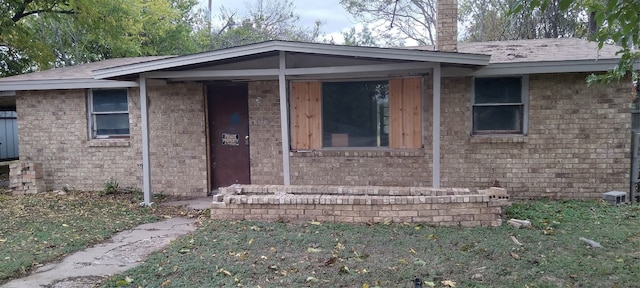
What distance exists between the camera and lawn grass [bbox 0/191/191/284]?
463cm

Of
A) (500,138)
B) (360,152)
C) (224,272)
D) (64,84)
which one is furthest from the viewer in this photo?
(64,84)

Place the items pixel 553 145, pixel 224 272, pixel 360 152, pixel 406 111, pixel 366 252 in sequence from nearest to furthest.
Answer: pixel 224 272, pixel 366 252, pixel 553 145, pixel 406 111, pixel 360 152

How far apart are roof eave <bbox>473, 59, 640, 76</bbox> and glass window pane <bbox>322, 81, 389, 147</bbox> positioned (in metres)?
1.85

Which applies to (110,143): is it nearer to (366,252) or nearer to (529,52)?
(366,252)

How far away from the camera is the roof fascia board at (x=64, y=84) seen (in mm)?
8320

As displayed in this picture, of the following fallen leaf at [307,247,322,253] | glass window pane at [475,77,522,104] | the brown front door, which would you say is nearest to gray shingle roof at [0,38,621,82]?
glass window pane at [475,77,522,104]

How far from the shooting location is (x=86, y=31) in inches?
657

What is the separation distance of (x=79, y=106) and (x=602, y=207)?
9389 millimetres

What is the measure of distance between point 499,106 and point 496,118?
210mm

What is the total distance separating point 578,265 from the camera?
3.99 meters

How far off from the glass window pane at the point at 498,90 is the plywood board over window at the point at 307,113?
2.79 m

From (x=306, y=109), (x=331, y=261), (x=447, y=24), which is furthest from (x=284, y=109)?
(x=447, y=24)

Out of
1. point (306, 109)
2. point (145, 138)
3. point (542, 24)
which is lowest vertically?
point (145, 138)

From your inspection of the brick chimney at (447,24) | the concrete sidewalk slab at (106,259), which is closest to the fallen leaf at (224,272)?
the concrete sidewalk slab at (106,259)
